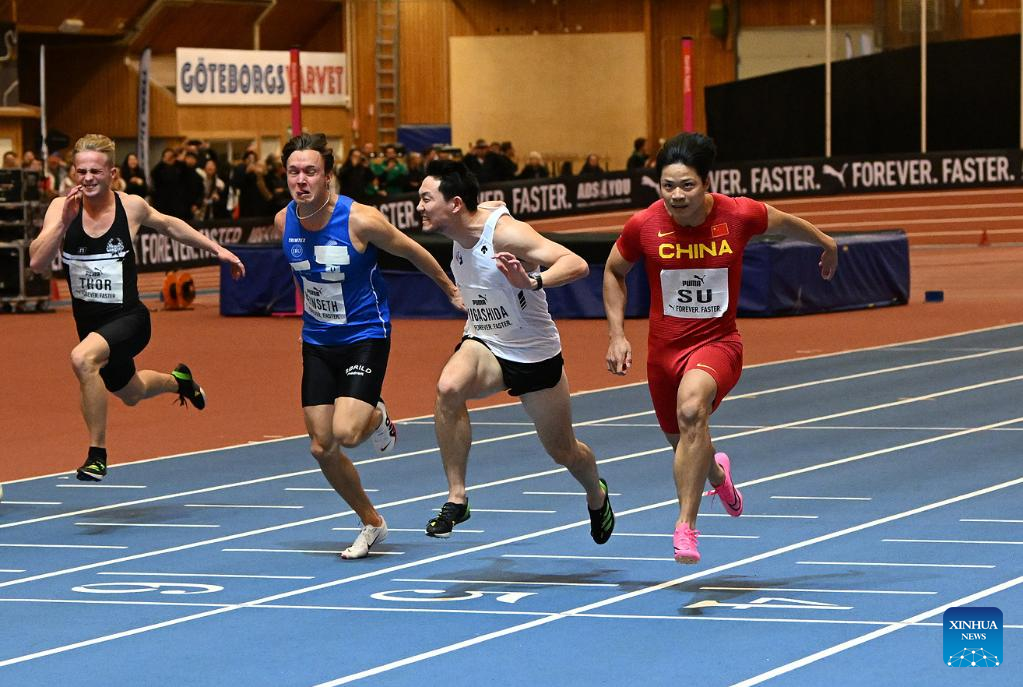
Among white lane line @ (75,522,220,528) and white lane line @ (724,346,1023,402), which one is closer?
white lane line @ (75,522,220,528)

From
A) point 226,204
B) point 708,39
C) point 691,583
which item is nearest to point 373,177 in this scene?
point 226,204

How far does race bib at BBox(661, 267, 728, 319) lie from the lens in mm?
8359

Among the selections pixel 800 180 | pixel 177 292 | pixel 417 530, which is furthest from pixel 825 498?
pixel 800 180

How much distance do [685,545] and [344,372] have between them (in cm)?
206

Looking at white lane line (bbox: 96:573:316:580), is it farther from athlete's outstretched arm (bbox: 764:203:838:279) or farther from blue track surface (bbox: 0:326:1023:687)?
athlete's outstretched arm (bbox: 764:203:838:279)

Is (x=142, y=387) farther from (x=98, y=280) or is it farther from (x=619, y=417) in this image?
(x=619, y=417)

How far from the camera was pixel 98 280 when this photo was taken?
10.7 meters

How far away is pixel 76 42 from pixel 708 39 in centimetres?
1568

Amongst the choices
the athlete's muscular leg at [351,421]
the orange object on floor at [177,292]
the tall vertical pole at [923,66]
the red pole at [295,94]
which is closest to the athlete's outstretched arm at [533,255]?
the athlete's muscular leg at [351,421]

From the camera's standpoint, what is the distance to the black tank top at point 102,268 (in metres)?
10.6

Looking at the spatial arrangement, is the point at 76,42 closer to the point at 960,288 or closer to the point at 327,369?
the point at 960,288

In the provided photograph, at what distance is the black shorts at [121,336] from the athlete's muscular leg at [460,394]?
2.61m

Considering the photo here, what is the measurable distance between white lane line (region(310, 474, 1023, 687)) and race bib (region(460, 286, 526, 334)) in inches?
55.6

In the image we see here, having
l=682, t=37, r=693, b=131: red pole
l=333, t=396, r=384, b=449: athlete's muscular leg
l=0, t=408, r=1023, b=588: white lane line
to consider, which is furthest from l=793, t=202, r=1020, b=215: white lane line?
l=333, t=396, r=384, b=449: athlete's muscular leg
